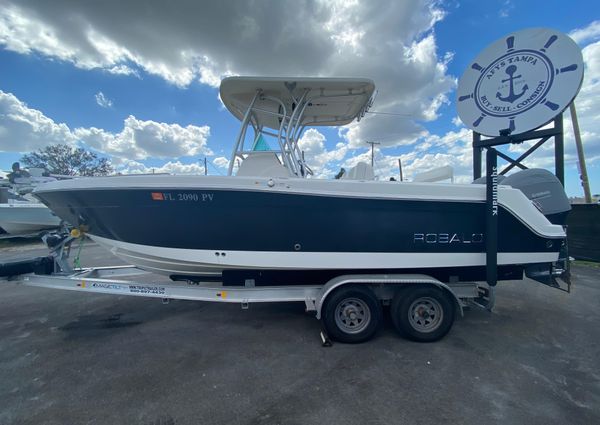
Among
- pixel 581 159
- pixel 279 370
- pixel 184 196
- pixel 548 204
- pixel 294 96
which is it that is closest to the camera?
pixel 279 370

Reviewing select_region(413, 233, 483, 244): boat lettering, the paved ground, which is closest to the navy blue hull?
select_region(413, 233, 483, 244): boat lettering

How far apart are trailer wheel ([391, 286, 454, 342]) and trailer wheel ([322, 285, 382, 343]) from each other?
0.90 ft

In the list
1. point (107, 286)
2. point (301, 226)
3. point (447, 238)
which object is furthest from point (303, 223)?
point (107, 286)

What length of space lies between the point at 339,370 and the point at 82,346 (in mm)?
2945

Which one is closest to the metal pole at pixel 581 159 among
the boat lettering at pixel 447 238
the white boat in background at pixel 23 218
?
the boat lettering at pixel 447 238

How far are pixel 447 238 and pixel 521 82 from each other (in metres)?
2.11

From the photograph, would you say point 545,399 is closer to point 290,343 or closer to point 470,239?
point 470,239

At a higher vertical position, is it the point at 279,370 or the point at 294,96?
the point at 294,96

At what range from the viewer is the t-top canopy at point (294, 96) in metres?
3.54

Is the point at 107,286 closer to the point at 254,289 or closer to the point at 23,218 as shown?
the point at 254,289

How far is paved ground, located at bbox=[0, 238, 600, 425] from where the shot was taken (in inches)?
83.7

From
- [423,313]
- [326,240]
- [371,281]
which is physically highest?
[326,240]

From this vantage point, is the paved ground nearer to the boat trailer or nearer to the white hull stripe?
the boat trailer

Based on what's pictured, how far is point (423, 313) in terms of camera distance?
129 inches
